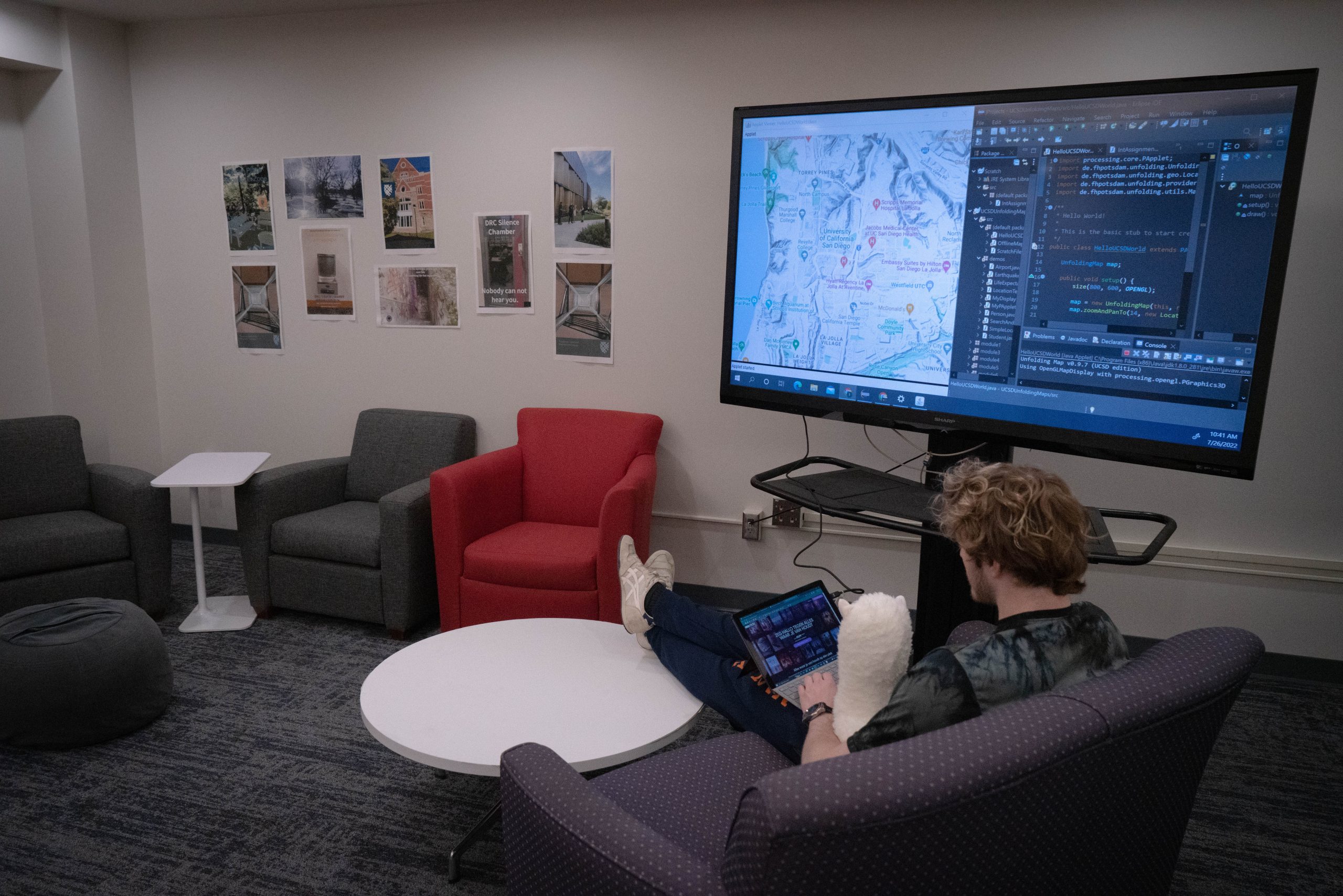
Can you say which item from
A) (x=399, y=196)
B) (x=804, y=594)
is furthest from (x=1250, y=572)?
(x=399, y=196)

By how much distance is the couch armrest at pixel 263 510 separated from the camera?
3564 millimetres

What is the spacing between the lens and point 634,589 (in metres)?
2.46

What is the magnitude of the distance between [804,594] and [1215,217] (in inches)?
49.5

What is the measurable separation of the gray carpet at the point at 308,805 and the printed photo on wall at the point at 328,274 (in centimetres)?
185

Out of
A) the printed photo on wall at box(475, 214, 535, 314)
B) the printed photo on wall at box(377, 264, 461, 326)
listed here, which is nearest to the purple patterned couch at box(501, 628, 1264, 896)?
the printed photo on wall at box(475, 214, 535, 314)

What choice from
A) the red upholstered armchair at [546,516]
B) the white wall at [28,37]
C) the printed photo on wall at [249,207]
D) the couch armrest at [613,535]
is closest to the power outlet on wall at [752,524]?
the red upholstered armchair at [546,516]

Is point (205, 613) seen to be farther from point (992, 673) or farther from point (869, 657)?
point (992, 673)

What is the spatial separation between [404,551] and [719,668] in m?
1.75

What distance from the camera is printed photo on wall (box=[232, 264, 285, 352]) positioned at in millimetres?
4301

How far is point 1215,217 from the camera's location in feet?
6.14

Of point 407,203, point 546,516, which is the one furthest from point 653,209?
point 546,516

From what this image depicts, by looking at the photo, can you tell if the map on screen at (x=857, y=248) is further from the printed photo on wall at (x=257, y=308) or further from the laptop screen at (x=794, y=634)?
the printed photo on wall at (x=257, y=308)

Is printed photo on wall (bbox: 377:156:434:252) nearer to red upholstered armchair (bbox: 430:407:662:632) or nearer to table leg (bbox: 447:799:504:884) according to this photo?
red upholstered armchair (bbox: 430:407:662:632)

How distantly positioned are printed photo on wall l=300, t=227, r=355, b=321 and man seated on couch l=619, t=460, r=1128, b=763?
3172 millimetres
